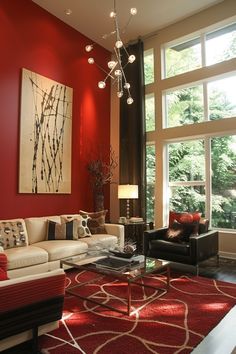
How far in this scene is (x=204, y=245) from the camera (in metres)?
4.07

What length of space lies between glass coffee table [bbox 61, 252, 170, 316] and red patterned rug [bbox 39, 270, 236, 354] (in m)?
0.09

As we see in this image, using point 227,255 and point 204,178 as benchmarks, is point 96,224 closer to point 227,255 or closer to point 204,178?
point 204,178

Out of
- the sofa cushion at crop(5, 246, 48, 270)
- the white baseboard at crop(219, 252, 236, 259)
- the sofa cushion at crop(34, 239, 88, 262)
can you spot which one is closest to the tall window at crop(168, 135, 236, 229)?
the white baseboard at crop(219, 252, 236, 259)

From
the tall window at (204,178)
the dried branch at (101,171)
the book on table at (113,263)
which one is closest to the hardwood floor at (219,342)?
the book on table at (113,263)

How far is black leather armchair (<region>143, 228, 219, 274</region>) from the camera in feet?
12.9

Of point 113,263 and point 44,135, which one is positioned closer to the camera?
point 113,263

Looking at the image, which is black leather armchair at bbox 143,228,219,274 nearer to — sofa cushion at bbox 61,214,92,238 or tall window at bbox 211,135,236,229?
tall window at bbox 211,135,236,229

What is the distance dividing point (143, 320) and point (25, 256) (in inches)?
66.6

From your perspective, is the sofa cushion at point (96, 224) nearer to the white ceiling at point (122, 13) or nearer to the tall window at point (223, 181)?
the tall window at point (223, 181)

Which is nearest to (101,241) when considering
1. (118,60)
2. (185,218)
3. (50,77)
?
(185,218)

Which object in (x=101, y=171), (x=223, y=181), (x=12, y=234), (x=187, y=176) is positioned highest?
(x=101, y=171)

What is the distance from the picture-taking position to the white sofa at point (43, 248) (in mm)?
3408

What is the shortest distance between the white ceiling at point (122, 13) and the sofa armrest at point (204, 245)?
4191mm

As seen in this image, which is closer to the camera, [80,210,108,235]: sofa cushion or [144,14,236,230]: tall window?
[80,210,108,235]: sofa cushion
